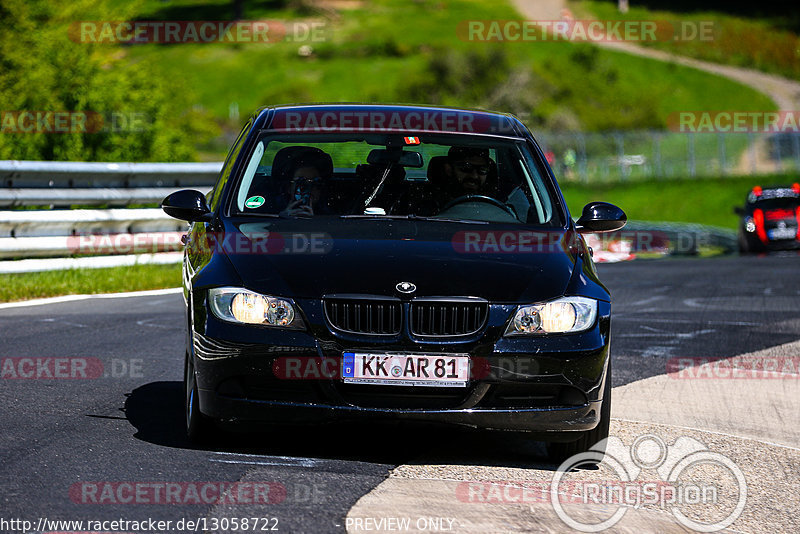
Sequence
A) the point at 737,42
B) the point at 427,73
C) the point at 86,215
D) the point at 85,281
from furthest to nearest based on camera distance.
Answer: the point at 737,42, the point at 427,73, the point at 86,215, the point at 85,281

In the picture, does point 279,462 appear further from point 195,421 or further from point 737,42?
point 737,42

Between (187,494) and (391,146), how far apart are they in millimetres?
2482

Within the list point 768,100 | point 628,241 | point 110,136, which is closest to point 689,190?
point 628,241

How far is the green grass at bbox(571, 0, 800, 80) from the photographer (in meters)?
100

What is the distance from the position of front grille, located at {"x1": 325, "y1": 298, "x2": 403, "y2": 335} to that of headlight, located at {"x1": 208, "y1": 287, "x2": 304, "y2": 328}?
0.54ft

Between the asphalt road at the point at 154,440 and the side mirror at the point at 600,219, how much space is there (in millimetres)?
1217

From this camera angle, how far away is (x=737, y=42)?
105m

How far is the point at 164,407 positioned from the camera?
706 cm

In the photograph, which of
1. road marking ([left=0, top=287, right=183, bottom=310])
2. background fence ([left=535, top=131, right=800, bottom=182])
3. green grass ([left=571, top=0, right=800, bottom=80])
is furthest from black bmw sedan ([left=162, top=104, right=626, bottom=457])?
green grass ([left=571, top=0, right=800, bottom=80])

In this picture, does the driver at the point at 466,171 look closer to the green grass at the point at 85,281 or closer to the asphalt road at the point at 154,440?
the asphalt road at the point at 154,440

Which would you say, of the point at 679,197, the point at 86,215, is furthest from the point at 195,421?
the point at 679,197

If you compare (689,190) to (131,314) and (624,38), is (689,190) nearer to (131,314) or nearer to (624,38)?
(131,314)

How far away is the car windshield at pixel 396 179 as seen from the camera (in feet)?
21.9

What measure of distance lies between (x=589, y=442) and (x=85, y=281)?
821cm
